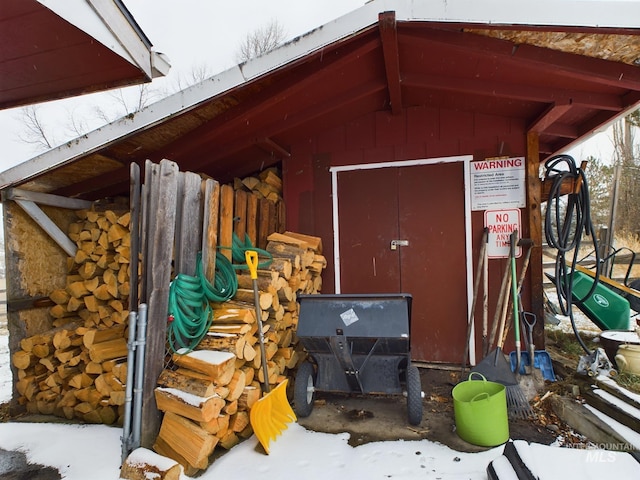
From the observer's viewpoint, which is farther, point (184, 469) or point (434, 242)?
point (434, 242)

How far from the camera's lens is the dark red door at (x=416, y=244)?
4051 millimetres

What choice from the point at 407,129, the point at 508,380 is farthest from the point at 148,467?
the point at 407,129

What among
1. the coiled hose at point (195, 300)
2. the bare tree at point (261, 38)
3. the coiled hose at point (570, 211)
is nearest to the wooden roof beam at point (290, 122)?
the coiled hose at point (195, 300)

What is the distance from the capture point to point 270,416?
8.92ft

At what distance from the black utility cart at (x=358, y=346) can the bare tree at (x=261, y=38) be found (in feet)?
43.3

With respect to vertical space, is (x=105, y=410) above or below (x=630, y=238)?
below

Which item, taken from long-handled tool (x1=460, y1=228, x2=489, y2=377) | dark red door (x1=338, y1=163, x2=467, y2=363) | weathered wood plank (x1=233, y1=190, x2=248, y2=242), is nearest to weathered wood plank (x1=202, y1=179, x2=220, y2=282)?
weathered wood plank (x1=233, y1=190, x2=248, y2=242)

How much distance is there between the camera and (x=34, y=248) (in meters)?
3.63

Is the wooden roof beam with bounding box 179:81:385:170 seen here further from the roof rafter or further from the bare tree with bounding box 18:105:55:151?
the bare tree with bounding box 18:105:55:151

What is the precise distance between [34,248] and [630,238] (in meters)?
16.4

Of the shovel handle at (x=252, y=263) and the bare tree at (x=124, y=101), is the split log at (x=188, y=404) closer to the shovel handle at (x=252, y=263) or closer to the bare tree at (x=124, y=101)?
the shovel handle at (x=252, y=263)

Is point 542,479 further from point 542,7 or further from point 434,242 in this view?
point 542,7

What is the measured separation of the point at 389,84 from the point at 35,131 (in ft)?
45.5

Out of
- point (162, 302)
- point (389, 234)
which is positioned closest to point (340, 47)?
point (389, 234)
